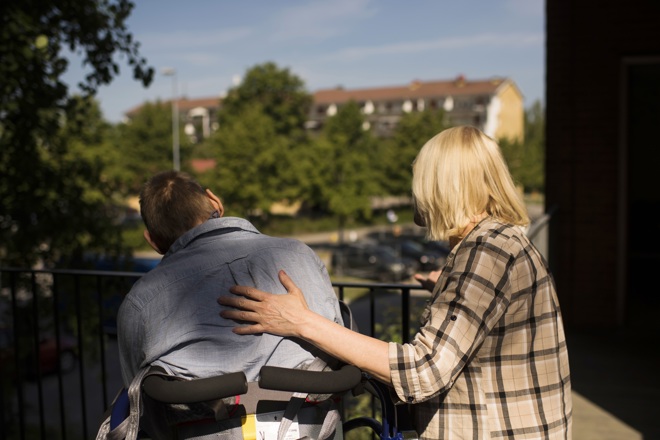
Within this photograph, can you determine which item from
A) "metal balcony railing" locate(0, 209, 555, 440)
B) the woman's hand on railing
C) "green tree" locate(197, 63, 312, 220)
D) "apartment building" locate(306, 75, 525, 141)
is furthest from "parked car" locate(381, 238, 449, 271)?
"apartment building" locate(306, 75, 525, 141)

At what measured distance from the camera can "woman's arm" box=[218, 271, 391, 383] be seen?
5.57 ft

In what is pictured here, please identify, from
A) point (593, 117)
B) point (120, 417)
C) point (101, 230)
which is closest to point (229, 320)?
point (120, 417)

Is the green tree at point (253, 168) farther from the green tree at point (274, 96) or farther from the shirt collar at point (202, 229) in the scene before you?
the shirt collar at point (202, 229)

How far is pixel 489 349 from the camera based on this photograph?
1.68m

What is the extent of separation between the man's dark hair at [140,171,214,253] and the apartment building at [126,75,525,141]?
76638 mm

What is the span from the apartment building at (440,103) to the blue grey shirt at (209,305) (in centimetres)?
7683

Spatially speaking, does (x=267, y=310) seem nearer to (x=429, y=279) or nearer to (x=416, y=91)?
(x=429, y=279)

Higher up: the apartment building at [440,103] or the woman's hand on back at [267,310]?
the apartment building at [440,103]

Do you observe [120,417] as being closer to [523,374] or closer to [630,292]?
[523,374]

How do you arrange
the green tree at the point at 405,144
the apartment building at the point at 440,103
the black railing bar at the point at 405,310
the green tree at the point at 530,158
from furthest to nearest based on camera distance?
the apartment building at the point at 440,103 < the green tree at the point at 405,144 < the green tree at the point at 530,158 < the black railing bar at the point at 405,310

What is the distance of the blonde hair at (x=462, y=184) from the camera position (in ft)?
5.67

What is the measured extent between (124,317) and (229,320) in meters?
0.29

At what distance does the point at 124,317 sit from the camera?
1.84 meters

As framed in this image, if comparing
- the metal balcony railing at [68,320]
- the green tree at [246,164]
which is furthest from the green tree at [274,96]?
the metal balcony railing at [68,320]
